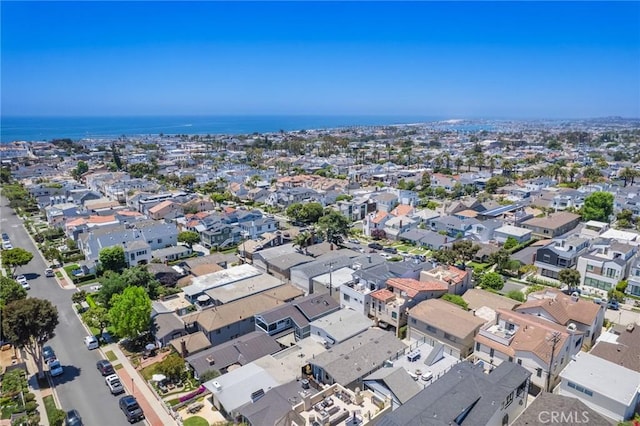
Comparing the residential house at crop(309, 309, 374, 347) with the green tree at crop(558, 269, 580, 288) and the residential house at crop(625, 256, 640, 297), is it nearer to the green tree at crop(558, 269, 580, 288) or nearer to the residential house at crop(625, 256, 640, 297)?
the green tree at crop(558, 269, 580, 288)

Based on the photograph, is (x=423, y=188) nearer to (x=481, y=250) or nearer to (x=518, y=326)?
(x=481, y=250)

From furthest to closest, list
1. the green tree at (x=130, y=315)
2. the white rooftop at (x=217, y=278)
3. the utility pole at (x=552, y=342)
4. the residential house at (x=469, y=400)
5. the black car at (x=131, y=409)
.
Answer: the white rooftop at (x=217, y=278), the green tree at (x=130, y=315), the utility pole at (x=552, y=342), the black car at (x=131, y=409), the residential house at (x=469, y=400)

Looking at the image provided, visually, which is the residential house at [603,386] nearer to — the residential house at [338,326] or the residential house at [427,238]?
the residential house at [338,326]

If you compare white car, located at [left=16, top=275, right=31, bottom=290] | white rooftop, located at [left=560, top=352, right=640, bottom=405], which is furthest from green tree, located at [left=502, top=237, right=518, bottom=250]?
white car, located at [left=16, top=275, right=31, bottom=290]

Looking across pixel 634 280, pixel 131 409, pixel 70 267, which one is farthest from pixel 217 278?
pixel 634 280

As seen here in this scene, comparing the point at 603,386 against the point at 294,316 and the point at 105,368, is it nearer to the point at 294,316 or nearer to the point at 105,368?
the point at 294,316

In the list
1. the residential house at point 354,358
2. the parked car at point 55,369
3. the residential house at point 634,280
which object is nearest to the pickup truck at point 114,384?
the parked car at point 55,369

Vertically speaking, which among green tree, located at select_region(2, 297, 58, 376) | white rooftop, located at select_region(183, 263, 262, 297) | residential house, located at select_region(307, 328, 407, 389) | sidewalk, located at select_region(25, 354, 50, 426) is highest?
green tree, located at select_region(2, 297, 58, 376)
